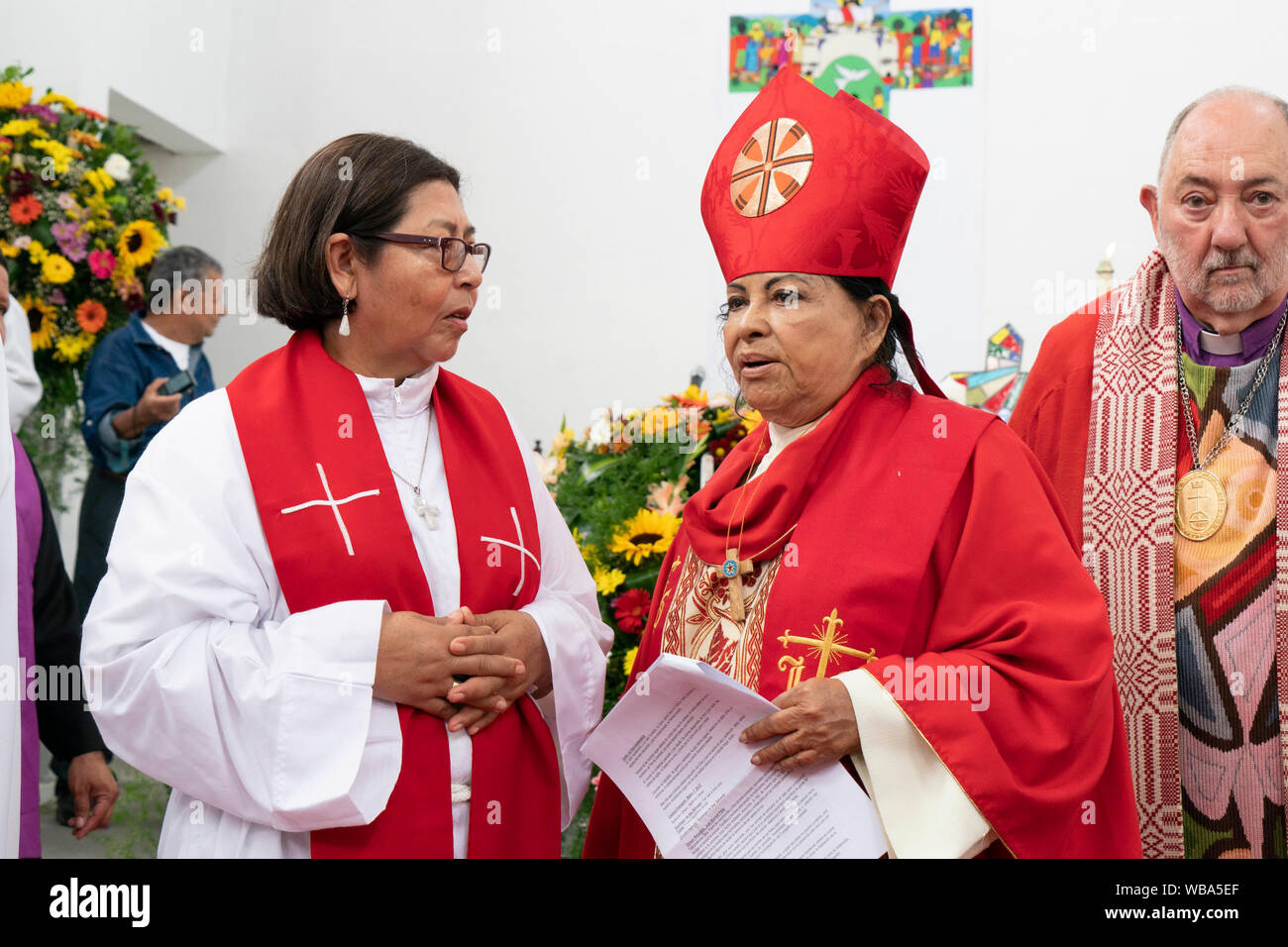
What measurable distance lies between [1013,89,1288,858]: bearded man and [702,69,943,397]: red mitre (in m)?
0.60

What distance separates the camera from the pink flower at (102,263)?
15.6 feet

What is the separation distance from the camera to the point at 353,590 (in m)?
1.93

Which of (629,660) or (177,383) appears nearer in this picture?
(629,660)

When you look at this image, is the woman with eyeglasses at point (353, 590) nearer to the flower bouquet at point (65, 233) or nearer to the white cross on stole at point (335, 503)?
the white cross on stole at point (335, 503)

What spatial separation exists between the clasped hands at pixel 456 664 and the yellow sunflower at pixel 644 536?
1094mm

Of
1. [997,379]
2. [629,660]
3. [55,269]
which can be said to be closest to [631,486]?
[629,660]

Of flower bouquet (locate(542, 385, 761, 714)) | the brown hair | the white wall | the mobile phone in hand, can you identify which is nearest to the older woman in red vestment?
the brown hair

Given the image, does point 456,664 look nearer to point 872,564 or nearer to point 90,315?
point 872,564

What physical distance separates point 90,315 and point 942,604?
4.06 metres

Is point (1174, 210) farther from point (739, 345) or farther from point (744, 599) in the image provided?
point (744, 599)

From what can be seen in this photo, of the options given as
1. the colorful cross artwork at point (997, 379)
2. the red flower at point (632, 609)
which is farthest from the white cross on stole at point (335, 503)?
the colorful cross artwork at point (997, 379)

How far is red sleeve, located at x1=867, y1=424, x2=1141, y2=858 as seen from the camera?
1769 millimetres

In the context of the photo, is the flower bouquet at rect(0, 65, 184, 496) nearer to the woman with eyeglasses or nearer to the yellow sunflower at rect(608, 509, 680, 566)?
the yellow sunflower at rect(608, 509, 680, 566)
